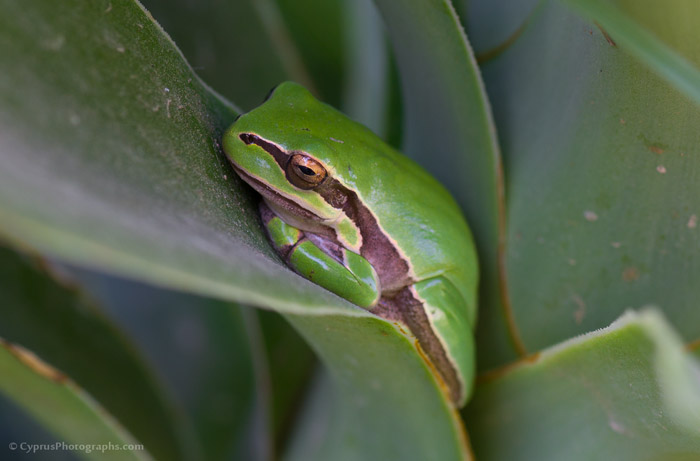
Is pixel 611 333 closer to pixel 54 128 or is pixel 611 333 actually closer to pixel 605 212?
pixel 605 212

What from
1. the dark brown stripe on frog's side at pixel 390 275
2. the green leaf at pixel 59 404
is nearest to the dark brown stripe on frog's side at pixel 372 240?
the dark brown stripe on frog's side at pixel 390 275

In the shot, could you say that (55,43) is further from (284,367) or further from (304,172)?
(284,367)

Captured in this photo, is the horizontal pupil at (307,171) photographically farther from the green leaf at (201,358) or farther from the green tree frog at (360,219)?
the green leaf at (201,358)

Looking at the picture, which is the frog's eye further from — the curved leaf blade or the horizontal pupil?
the curved leaf blade

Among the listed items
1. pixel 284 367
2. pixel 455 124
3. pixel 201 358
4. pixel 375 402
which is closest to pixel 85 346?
pixel 201 358

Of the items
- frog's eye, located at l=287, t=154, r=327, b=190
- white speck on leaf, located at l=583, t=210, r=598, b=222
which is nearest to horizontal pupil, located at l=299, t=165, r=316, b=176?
frog's eye, located at l=287, t=154, r=327, b=190

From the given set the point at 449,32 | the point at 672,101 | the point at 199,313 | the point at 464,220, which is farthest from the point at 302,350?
the point at 672,101
